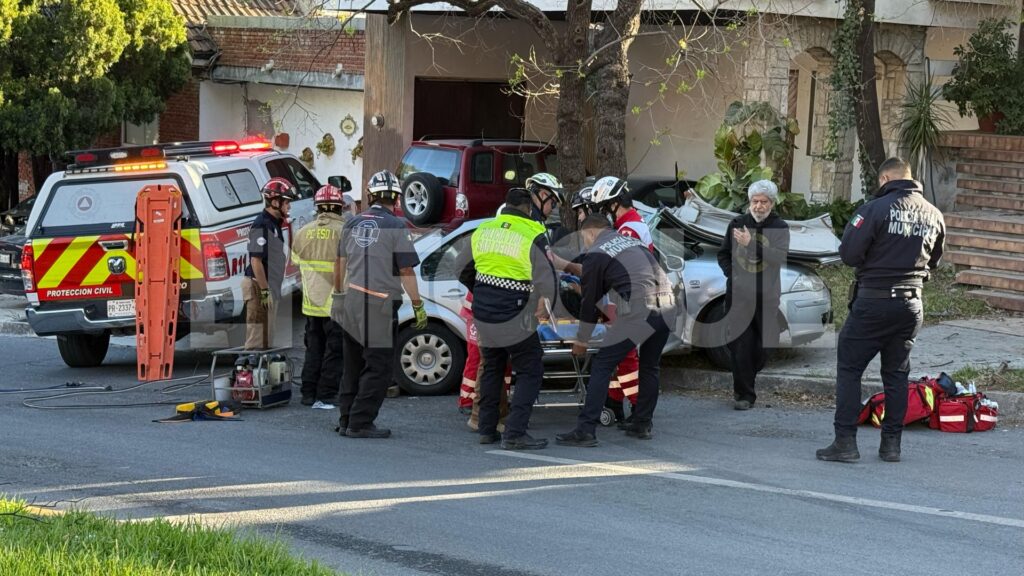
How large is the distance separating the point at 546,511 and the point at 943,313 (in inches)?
295

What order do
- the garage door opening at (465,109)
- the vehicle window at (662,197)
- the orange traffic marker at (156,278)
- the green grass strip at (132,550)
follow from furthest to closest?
the garage door opening at (465,109) < the vehicle window at (662,197) < the orange traffic marker at (156,278) < the green grass strip at (132,550)

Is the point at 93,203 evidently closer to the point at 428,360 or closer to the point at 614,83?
the point at 428,360

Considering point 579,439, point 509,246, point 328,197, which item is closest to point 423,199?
point 328,197

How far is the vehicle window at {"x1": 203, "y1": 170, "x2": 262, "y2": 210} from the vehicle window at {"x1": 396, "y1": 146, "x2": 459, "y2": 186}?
377cm

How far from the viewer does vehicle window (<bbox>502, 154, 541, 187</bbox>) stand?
17.0 meters

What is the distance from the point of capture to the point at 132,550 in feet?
18.9

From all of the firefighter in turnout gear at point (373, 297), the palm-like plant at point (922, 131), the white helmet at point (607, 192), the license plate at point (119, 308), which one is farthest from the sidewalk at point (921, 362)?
the license plate at point (119, 308)

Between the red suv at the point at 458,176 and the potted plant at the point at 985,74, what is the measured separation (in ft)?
18.6

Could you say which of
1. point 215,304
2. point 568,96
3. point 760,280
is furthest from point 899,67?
point 215,304

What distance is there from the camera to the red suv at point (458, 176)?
54.3 feet

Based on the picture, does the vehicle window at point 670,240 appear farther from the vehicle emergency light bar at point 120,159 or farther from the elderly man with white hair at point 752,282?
the vehicle emergency light bar at point 120,159

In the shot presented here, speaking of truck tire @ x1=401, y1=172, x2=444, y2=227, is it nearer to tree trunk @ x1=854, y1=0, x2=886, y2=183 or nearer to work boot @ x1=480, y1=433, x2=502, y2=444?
tree trunk @ x1=854, y1=0, x2=886, y2=183

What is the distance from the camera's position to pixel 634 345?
9.11m

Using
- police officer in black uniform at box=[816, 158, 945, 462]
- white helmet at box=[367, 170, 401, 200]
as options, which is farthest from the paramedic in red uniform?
police officer in black uniform at box=[816, 158, 945, 462]
